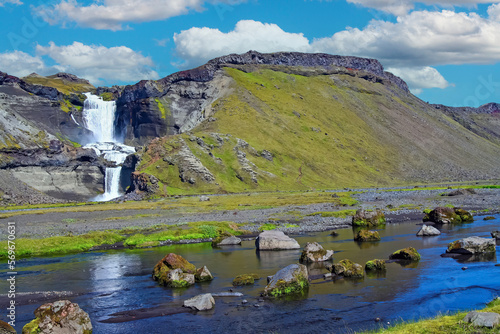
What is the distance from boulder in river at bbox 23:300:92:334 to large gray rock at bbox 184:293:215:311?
6067 millimetres

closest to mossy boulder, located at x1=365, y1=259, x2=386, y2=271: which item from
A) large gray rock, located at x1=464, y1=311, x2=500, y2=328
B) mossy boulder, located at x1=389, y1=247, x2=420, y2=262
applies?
mossy boulder, located at x1=389, y1=247, x2=420, y2=262

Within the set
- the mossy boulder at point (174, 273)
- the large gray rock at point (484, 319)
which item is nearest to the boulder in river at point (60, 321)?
the mossy boulder at point (174, 273)

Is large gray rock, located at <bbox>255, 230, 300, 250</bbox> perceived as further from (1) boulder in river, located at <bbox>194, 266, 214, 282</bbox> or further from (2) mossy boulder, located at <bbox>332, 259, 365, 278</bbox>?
(1) boulder in river, located at <bbox>194, 266, 214, 282</bbox>

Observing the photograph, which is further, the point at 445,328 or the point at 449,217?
the point at 449,217

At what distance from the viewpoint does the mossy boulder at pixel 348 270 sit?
1341 inches

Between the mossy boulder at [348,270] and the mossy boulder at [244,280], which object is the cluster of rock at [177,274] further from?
the mossy boulder at [348,270]

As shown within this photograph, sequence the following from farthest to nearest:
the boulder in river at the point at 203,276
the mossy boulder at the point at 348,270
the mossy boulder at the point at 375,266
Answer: the mossy boulder at the point at 375,266
the boulder in river at the point at 203,276
the mossy boulder at the point at 348,270

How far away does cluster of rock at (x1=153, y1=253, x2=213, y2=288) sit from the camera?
110 feet

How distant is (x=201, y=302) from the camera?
2777 centimetres

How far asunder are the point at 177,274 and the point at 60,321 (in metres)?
Answer: 11.1

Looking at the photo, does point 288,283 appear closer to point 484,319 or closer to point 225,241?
point 484,319

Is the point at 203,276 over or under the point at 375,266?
under

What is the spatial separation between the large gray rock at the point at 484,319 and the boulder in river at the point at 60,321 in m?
18.4

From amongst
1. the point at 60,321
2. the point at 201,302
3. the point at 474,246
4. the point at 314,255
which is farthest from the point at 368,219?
the point at 60,321
